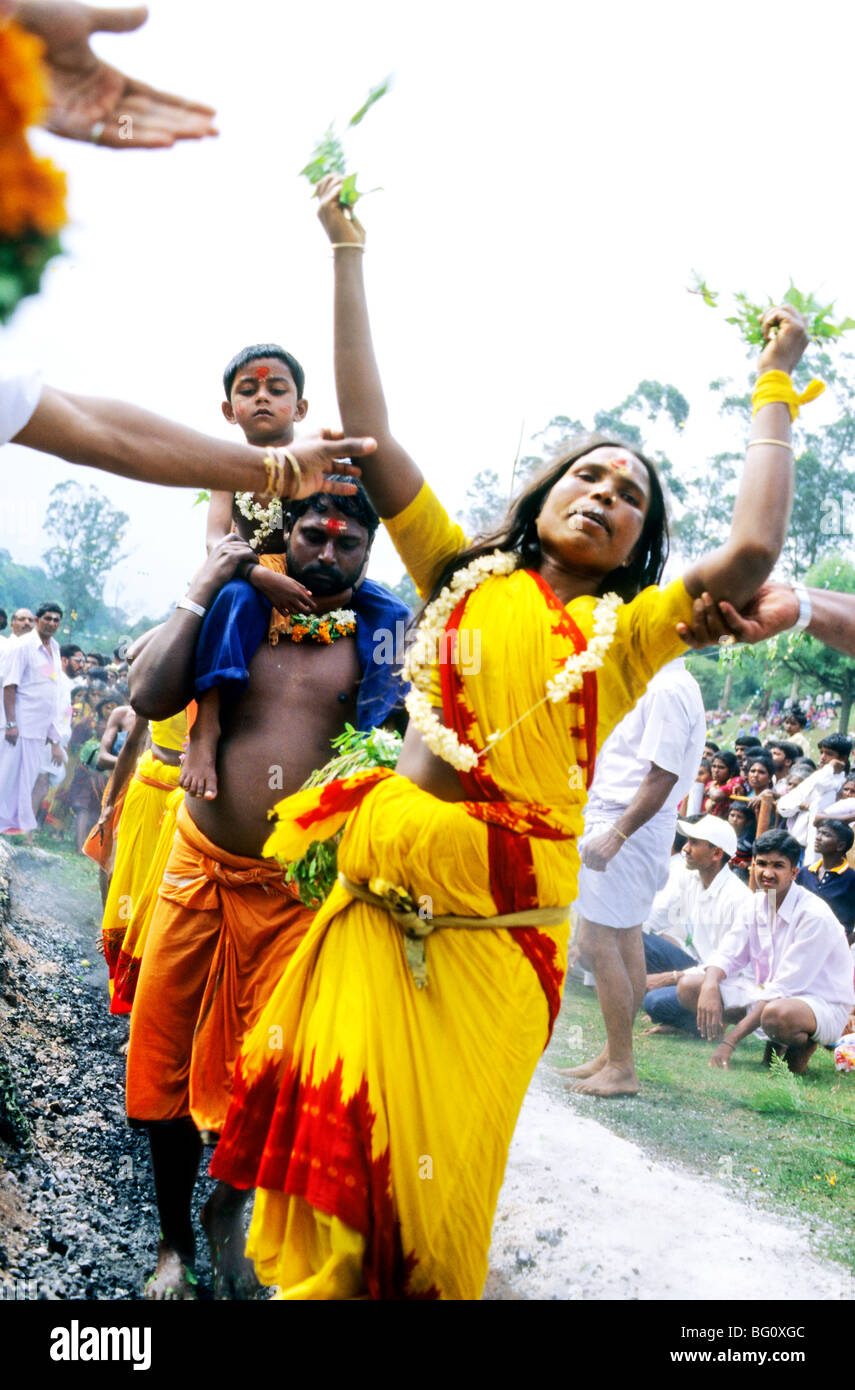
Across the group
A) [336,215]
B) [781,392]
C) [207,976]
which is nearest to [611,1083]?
[207,976]

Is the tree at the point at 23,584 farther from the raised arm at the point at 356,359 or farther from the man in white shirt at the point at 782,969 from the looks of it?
the raised arm at the point at 356,359

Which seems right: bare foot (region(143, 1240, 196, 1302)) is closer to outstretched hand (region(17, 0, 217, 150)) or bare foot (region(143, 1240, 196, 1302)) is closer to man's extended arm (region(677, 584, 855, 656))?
man's extended arm (region(677, 584, 855, 656))

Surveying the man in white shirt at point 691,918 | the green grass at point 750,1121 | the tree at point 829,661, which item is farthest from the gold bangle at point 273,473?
the tree at point 829,661

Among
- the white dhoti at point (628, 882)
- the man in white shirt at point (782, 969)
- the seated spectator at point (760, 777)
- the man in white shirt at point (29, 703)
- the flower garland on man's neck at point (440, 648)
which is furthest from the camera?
the man in white shirt at point (29, 703)

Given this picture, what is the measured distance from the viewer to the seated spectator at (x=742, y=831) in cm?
804

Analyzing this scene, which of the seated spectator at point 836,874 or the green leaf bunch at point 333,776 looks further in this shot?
the seated spectator at point 836,874

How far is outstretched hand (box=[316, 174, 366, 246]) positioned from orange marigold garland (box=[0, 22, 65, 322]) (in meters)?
1.03

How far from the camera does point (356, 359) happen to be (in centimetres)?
268

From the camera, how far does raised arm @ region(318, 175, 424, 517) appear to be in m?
2.66

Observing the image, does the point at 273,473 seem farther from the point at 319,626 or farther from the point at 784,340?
the point at 784,340

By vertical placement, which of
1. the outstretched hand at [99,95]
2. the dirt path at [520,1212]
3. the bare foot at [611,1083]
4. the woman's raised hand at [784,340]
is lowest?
the bare foot at [611,1083]

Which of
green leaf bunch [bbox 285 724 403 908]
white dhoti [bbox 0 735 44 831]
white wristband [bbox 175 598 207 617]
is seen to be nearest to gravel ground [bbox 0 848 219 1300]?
green leaf bunch [bbox 285 724 403 908]

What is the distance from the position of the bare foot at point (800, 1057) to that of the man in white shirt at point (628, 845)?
77 centimetres

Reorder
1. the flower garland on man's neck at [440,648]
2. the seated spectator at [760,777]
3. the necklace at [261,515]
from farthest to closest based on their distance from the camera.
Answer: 1. the seated spectator at [760,777]
2. the necklace at [261,515]
3. the flower garland on man's neck at [440,648]
